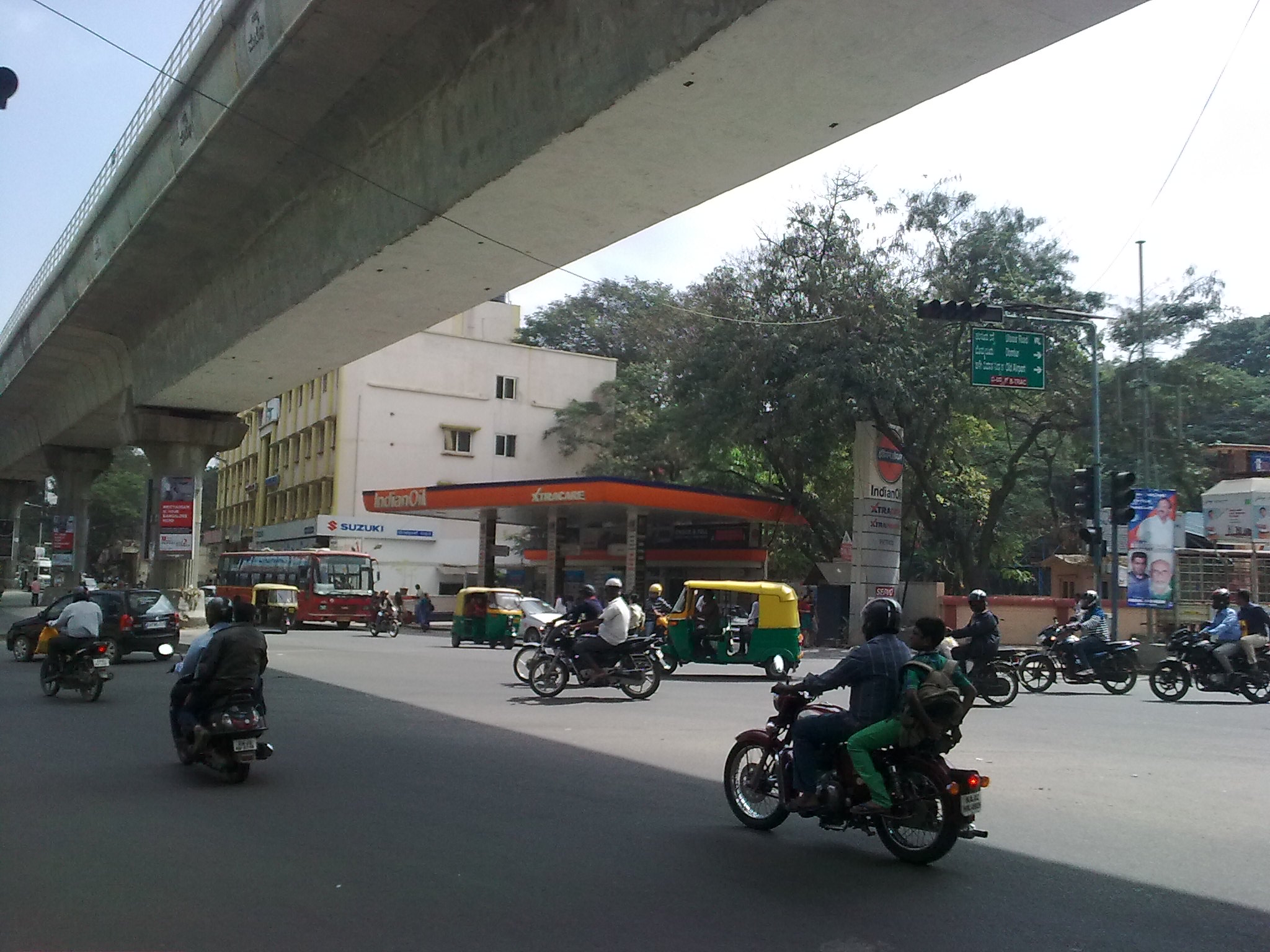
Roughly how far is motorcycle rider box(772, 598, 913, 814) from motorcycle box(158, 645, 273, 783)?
Answer: 401 centimetres

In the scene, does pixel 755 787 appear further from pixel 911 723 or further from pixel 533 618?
pixel 533 618

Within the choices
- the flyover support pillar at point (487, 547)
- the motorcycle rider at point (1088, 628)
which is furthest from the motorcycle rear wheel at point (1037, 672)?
the flyover support pillar at point (487, 547)

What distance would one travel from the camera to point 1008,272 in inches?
1134

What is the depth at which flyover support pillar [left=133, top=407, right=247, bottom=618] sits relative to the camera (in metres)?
26.9

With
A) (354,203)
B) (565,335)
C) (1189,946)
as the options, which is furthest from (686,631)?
(565,335)

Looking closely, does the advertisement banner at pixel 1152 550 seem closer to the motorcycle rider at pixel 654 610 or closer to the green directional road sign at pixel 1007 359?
the green directional road sign at pixel 1007 359

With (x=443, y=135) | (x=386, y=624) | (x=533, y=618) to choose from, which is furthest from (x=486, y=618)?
(x=443, y=135)

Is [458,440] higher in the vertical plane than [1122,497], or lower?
higher

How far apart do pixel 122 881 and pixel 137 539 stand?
7835 centimetres

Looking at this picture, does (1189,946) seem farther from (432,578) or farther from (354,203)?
(432,578)

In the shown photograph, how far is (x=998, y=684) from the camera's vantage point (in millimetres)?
14641

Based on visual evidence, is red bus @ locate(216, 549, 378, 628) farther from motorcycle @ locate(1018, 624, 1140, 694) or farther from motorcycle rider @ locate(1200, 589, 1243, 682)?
motorcycle rider @ locate(1200, 589, 1243, 682)

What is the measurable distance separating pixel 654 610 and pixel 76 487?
31767 mm

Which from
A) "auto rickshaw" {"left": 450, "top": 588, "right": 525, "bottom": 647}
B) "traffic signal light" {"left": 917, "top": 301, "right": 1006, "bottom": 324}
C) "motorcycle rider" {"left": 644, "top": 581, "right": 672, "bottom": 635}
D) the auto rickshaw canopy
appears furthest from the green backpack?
"auto rickshaw" {"left": 450, "top": 588, "right": 525, "bottom": 647}
